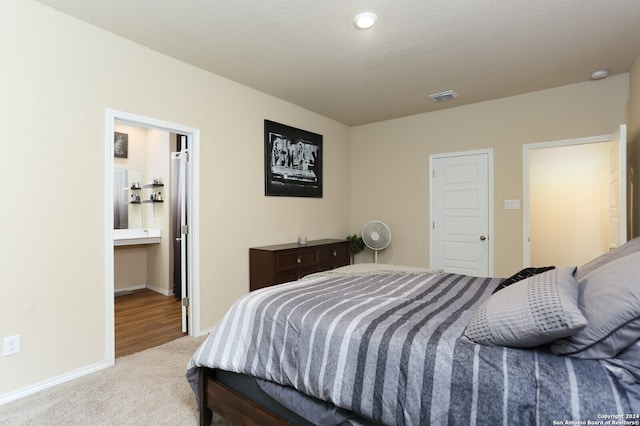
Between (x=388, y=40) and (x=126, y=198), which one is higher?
(x=388, y=40)

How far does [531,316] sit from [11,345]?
2.88 metres

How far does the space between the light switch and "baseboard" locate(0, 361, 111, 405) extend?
434 cm

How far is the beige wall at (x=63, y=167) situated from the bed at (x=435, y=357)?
1265 millimetres

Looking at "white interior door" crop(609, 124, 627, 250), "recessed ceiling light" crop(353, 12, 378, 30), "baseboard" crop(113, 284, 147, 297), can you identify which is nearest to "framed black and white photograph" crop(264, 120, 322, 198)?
"recessed ceiling light" crop(353, 12, 378, 30)

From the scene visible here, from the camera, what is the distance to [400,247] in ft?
15.5

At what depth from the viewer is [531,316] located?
102 cm

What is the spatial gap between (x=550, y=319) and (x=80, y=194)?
285cm

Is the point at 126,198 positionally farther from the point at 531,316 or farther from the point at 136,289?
the point at 531,316

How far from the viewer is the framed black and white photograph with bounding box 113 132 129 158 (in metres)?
4.67

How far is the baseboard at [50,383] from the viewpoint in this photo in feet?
6.66

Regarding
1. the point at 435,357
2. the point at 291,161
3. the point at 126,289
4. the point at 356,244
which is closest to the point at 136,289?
the point at 126,289

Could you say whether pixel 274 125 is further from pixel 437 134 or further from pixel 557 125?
pixel 557 125

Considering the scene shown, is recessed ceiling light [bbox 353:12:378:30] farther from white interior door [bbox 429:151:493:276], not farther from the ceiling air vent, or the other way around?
white interior door [bbox 429:151:493:276]

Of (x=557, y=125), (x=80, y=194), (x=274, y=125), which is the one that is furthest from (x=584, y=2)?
(x=80, y=194)
